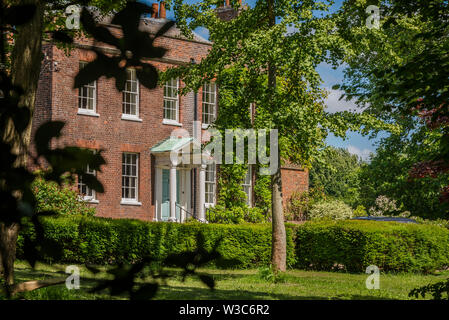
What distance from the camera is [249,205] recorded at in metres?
27.4

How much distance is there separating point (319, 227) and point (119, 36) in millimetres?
18641

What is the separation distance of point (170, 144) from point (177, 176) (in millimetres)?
1960

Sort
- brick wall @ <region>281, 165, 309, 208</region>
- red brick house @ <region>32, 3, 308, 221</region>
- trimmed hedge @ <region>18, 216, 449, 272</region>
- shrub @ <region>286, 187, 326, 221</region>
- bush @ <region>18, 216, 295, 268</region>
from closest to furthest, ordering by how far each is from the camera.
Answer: bush @ <region>18, 216, 295, 268</region> < trimmed hedge @ <region>18, 216, 449, 272</region> < red brick house @ <region>32, 3, 308, 221</region> < shrub @ <region>286, 187, 326, 221</region> < brick wall @ <region>281, 165, 309, 208</region>

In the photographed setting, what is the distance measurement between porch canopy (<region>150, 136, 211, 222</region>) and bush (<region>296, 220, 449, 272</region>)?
6790mm

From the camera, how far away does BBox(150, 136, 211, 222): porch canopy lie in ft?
81.6

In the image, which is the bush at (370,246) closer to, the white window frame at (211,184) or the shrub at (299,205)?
the white window frame at (211,184)

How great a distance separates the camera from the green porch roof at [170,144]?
24672mm

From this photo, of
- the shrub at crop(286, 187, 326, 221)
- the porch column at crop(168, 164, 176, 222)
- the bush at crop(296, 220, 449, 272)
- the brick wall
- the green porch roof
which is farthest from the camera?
the brick wall

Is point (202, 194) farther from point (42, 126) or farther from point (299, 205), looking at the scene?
point (42, 126)

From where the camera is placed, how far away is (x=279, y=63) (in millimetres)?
14820

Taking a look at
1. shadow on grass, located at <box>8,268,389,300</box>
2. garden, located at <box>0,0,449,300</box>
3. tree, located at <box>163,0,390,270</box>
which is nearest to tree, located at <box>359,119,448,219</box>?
garden, located at <box>0,0,449,300</box>

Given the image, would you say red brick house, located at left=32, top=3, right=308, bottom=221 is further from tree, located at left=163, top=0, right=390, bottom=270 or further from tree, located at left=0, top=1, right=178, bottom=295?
tree, located at left=0, top=1, right=178, bottom=295

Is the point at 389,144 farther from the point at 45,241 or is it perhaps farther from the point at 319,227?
the point at 45,241

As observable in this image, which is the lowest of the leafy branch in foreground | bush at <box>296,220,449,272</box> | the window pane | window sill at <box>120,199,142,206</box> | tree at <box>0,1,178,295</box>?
bush at <box>296,220,449,272</box>
